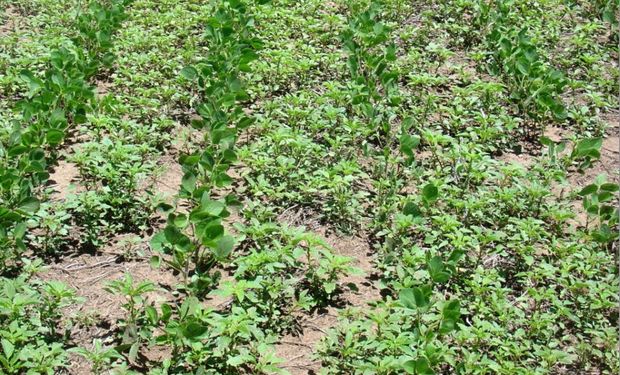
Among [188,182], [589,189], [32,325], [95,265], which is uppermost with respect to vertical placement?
[188,182]

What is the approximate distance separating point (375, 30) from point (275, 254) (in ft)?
A: 9.76

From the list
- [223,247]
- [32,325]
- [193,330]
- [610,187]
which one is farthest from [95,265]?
[610,187]

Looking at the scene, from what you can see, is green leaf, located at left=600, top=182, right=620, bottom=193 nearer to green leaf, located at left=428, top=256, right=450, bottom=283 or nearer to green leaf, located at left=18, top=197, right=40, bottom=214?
green leaf, located at left=428, top=256, right=450, bottom=283

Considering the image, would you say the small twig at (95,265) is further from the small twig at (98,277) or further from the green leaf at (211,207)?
the green leaf at (211,207)

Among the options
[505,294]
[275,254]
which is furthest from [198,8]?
[505,294]

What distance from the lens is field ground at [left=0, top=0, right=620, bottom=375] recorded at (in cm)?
346

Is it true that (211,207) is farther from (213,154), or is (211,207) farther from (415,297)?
(415,297)

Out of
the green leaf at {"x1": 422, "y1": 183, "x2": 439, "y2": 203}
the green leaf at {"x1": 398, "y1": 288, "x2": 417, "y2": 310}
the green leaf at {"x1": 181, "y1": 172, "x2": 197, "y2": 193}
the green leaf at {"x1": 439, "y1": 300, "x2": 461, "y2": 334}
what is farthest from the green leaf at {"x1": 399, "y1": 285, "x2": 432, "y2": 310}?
the green leaf at {"x1": 181, "y1": 172, "x2": 197, "y2": 193}

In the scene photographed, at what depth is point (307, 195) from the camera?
15.0 feet

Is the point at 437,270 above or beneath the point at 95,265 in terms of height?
above

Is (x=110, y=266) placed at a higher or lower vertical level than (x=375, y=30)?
lower

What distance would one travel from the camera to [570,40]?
6.55 m

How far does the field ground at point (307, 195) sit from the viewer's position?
3463 mm

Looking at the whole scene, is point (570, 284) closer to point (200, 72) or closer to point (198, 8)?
point (200, 72)
